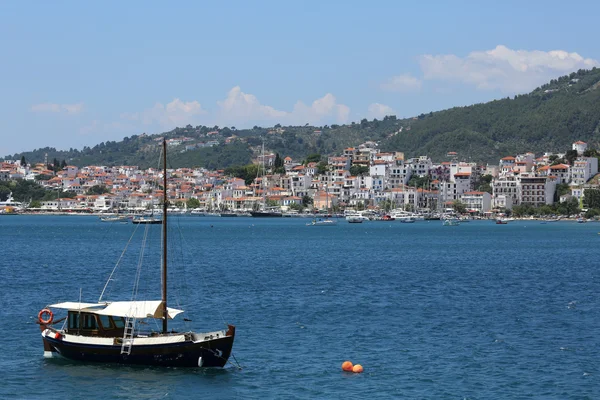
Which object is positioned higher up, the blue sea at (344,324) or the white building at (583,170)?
the white building at (583,170)

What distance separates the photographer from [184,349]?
86.1 ft

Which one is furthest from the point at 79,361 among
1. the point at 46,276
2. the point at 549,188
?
the point at 549,188

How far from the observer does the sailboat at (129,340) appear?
26.3 metres

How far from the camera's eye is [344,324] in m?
34.5

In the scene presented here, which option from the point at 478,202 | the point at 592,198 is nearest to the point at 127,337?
the point at 592,198

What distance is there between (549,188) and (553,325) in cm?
15876

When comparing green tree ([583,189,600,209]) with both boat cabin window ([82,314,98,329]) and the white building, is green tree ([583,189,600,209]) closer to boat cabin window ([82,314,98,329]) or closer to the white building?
the white building

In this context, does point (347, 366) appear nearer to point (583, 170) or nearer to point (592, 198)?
point (592, 198)

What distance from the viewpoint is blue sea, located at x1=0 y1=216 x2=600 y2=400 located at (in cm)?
2527

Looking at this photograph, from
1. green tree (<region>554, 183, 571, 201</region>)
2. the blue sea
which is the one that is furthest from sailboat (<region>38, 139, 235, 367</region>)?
green tree (<region>554, 183, 571, 201</region>)

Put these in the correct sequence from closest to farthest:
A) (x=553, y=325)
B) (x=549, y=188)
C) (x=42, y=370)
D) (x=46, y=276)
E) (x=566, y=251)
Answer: (x=42, y=370)
(x=553, y=325)
(x=46, y=276)
(x=566, y=251)
(x=549, y=188)

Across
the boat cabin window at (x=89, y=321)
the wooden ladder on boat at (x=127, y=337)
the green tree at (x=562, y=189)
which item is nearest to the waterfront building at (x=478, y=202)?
the green tree at (x=562, y=189)

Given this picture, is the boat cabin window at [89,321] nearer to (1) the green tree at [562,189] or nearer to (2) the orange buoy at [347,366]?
(2) the orange buoy at [347,366]

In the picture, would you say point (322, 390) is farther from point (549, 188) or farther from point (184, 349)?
point (549, 188)
